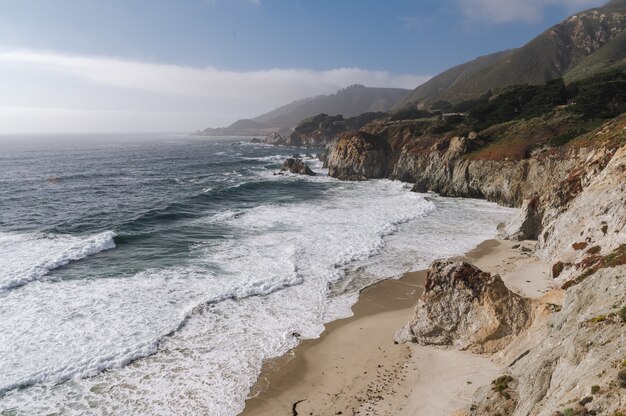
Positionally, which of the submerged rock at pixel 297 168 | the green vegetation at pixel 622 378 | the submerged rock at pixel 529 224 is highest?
the submerged rock at pixel 297 168

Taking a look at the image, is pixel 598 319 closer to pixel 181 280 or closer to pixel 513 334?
pixel 513 334

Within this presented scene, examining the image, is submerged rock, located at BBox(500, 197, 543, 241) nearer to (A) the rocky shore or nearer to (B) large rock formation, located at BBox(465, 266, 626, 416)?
(A) the rocky shore

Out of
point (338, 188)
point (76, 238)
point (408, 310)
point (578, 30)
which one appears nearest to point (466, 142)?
point (338, 188)

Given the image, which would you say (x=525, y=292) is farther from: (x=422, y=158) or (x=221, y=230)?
(x=422, y=158)

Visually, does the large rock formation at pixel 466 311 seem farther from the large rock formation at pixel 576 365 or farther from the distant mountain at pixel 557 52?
the distant mountain at pixel 557 52

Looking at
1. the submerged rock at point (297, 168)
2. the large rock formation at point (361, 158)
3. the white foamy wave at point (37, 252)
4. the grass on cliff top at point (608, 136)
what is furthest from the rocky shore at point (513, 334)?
the submerged rock at point (297, 168)
